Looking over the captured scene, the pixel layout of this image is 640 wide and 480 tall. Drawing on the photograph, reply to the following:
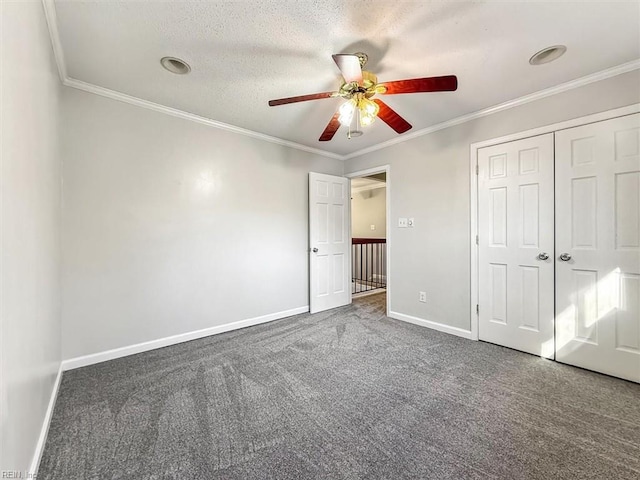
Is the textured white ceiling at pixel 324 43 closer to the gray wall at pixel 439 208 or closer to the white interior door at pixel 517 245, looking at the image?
the gray wall at pixel 439 208

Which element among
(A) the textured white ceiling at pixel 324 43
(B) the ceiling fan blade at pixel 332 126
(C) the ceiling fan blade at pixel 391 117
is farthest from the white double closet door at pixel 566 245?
(B) the ceiling fan blade at pixel 332 126

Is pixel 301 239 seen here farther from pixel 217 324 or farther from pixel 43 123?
pixel 43 123

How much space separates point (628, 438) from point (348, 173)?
3826 mm

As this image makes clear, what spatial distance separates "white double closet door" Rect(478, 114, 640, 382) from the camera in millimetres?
2088

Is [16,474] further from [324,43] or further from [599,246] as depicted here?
[599,246]

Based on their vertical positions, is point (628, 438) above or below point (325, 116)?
below

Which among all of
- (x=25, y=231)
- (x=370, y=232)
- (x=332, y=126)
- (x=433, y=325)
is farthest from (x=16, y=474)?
(x=370, y=232)

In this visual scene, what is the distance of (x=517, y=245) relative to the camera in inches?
104

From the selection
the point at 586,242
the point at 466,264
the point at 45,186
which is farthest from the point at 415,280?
the point at 45,186

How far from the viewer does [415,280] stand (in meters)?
3.45

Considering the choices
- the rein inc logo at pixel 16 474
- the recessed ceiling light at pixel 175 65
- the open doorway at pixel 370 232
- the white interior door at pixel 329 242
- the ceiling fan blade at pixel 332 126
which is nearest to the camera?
the rein inc logo at pixel 16 474

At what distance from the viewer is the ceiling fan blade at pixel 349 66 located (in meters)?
1.54

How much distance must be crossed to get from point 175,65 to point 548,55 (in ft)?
9.28

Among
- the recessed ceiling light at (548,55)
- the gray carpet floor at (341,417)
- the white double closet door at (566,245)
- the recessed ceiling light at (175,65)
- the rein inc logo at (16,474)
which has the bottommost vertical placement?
the gray carpet floor at (341,417)
